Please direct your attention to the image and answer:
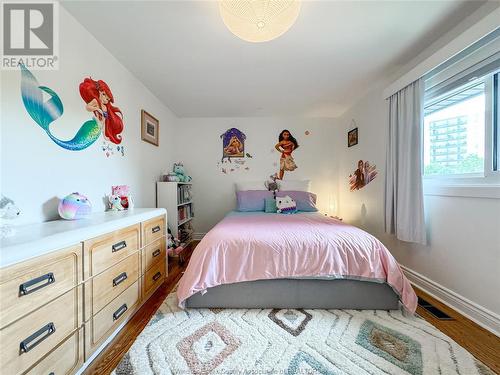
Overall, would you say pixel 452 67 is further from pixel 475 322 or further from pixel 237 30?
pixel 475 322

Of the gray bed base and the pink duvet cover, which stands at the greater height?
the pink duvet cover

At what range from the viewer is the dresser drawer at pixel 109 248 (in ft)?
3.61

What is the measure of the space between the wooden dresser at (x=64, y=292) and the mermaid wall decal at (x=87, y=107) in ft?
2.22

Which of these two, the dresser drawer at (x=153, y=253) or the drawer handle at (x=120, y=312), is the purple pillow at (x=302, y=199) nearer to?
the dresser drawer at (x=153, y=253)

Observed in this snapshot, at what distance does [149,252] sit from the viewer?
1.75 meters

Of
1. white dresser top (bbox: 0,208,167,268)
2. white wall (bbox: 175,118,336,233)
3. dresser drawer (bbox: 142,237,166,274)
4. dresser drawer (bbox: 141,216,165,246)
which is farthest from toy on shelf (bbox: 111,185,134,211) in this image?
white wall (bbox: 175,118,336,233)

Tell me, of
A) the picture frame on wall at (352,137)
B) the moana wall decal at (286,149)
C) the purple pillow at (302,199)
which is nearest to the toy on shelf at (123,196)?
the purple pillow at (302,199)

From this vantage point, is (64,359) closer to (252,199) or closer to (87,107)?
(87,107)

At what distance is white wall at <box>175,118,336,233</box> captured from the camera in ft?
12.1

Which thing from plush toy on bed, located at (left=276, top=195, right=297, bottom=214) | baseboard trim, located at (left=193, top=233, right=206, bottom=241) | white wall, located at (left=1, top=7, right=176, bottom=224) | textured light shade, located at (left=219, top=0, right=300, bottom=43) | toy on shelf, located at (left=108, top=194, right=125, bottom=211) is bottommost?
baseboard trim, located at (left=193, top=233, right=206, bottom=241)

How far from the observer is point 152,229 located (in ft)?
5.93

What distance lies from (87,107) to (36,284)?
4.58ft

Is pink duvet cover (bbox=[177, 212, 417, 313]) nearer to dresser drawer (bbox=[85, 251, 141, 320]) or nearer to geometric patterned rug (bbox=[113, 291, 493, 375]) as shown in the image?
geometric patterned rug (bbox=[113, 291, 493, 375])

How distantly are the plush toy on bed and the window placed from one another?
1.50 metres
